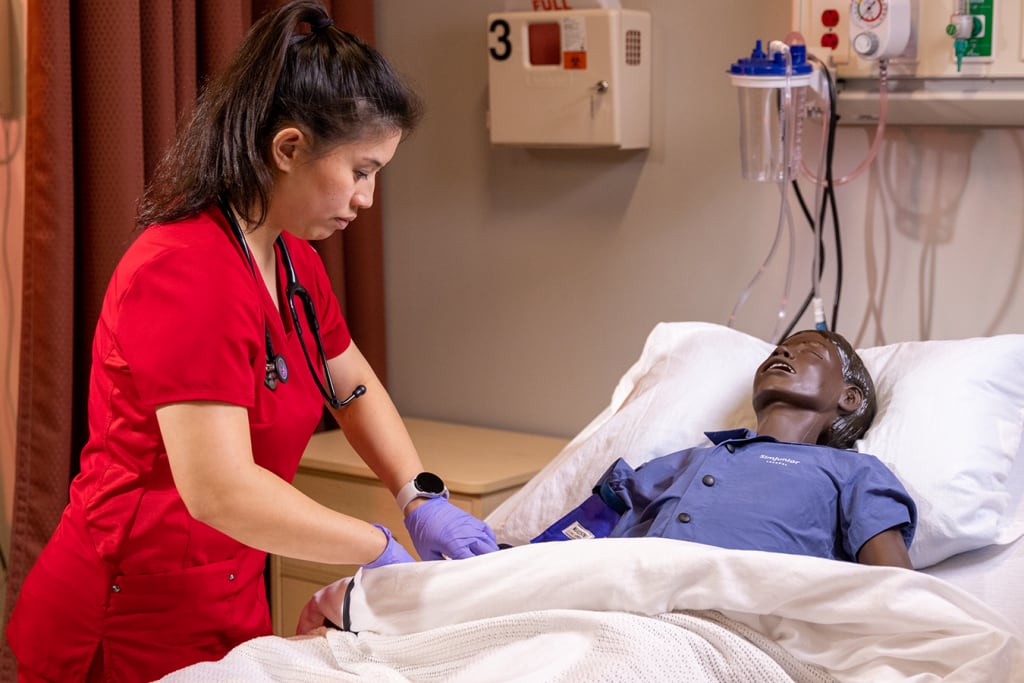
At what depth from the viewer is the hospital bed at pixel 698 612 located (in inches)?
52.7

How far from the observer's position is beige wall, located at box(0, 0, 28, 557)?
7.40 ft

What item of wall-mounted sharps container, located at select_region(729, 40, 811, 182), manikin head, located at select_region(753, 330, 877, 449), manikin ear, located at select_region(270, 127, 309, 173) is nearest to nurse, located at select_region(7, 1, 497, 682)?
manikin ear, located at select_region(270, 127, 309, 173)

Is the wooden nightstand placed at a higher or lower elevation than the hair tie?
lower

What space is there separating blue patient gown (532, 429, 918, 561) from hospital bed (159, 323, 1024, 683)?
4.4 inches

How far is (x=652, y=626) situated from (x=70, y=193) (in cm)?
141

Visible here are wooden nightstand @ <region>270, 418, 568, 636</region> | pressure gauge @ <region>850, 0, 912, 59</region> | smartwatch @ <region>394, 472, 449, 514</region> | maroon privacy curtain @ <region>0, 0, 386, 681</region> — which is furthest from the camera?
wooden nightstand @ <region>270, 418, 568, 636</region>

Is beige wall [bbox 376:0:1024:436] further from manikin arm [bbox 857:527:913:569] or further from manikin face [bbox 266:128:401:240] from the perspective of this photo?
manikin face [bbox 266:128:401:240]

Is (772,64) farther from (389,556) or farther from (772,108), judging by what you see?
(389,556)

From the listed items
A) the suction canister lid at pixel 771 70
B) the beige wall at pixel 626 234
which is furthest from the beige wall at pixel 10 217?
the suction canister lid at pixel 771 70

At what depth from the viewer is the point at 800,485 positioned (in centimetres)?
169

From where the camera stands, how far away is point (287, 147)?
1452 millimetres

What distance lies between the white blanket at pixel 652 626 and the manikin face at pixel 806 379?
1.65 ft

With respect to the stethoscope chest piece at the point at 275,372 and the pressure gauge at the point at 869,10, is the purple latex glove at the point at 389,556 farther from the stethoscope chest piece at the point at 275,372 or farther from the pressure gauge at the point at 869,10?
the pressure gauge at the point at 869,10

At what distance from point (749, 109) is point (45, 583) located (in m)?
1.40
